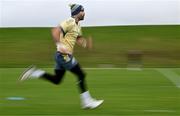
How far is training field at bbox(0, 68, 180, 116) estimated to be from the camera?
11.2m

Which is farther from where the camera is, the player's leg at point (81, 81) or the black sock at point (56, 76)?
the black sock at point (56, 76)

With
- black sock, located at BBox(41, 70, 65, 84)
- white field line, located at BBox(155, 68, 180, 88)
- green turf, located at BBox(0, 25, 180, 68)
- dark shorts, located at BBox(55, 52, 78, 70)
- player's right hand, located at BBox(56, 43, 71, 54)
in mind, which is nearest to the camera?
player's right hand, located at BBox(56, 43, 71, 54)

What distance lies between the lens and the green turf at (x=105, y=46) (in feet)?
86.5

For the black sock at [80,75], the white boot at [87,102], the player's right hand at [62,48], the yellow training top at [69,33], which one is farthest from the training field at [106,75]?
the yellow training top at [69,33]

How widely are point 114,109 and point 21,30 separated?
22.7 m

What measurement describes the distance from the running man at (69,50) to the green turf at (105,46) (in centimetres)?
1330

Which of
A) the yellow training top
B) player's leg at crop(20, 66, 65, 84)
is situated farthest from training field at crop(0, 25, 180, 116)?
the yellow training top

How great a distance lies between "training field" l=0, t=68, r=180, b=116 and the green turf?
8008 millimetres

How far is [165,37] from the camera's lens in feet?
105

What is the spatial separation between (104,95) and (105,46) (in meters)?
16.7

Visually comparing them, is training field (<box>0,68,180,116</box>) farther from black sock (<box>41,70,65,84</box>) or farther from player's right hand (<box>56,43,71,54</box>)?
player's right hand (<box>56,43,71,54</box>)

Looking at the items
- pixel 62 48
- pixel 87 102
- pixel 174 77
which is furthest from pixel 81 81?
pixel 174 77

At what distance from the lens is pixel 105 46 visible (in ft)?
98.8

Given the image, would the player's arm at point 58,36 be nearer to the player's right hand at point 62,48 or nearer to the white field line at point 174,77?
the player's right hand at point 62,48
